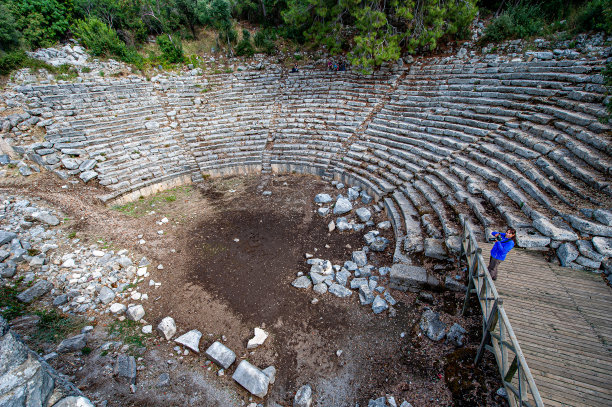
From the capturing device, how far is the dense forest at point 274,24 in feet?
39.7

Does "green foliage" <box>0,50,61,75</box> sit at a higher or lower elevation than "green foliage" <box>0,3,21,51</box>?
lower

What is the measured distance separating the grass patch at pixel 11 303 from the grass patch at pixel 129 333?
1.92 meters

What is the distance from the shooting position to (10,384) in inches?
112

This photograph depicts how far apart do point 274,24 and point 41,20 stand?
45.3 feet

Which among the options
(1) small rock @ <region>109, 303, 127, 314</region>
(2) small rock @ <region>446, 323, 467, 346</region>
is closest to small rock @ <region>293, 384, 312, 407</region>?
(2) small rock @ <region>446, 323, 467, 346</region>

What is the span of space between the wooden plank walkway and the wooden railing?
12.8 inches

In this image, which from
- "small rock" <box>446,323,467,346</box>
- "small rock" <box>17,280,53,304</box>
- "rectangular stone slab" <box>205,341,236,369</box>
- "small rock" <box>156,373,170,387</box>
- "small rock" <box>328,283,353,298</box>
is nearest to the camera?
"small rock" <box>156,373,170,387</box>

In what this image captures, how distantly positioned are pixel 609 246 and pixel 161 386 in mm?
8671

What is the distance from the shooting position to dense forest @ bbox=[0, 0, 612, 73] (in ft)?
39.7

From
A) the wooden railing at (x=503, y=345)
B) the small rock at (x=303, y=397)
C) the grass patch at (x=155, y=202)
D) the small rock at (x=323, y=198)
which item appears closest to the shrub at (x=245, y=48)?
the grass patch at (x=155, y=202)

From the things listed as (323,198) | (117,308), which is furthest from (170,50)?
(117,308)

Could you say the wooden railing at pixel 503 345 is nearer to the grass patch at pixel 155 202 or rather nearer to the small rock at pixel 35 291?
the small rock at pixel 35 291

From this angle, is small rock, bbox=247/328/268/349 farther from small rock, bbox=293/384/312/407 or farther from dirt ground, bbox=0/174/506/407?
small rock, bbox=293/384/312/407

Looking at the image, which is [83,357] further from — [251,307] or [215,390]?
[251,307]
